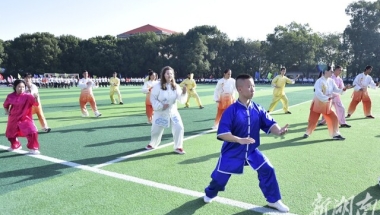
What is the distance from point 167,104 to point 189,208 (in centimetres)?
289

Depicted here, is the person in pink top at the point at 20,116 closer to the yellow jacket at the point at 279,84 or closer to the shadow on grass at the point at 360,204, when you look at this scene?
the shadow on grass at the point at 360,204

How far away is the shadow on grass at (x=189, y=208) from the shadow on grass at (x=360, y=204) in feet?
5.11

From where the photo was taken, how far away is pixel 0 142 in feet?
23.9

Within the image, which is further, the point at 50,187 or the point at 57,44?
the point at 57,44

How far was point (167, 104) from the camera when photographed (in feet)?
20.3

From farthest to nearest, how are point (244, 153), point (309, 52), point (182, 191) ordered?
point (309, 52)
point (182, 191)
point (244, 153)

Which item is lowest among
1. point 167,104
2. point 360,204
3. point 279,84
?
point 360,204

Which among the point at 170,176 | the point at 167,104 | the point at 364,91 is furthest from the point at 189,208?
the point at 364,91

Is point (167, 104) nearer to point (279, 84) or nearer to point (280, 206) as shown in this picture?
point (280, 206)

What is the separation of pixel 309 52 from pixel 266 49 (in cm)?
753

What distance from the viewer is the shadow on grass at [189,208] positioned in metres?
3.55

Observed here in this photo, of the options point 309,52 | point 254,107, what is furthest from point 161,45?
point 254,107

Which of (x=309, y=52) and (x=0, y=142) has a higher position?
(x=309, y=52)

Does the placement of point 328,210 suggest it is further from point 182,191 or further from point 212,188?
point 182,191
